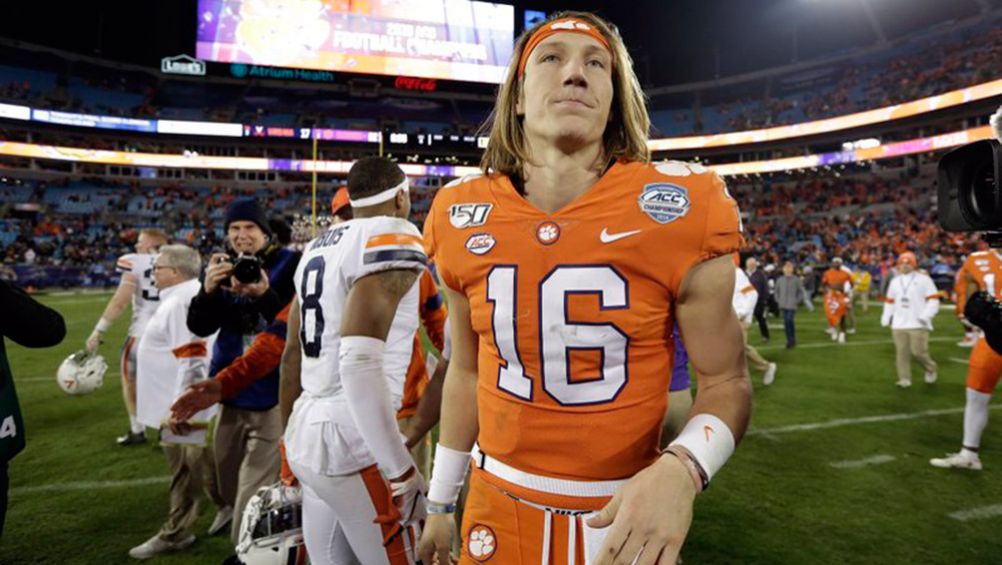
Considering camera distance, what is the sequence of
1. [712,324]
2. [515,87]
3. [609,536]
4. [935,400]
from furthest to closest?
1. [935,400]
2. [515,87]
3. [712,324]
4. [609,536]

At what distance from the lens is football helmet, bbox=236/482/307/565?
7.59 ft

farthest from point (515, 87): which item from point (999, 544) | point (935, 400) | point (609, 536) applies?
point (935, 400)

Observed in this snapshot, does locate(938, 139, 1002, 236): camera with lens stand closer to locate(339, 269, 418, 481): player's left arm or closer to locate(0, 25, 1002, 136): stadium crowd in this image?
→ locate(339, 269, 418, 481): player's left arm

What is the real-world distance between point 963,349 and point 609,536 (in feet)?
45.0

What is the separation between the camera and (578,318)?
4.70 feet

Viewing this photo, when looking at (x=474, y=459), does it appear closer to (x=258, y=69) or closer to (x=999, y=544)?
(x=999, y=544)

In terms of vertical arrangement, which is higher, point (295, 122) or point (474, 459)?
point (295, 122)

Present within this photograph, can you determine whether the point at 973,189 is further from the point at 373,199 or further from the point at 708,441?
the point at 373,199

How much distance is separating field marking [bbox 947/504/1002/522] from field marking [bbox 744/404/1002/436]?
202cm

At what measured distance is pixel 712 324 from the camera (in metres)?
1.39

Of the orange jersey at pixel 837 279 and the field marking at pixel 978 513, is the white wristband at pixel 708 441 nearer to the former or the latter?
the field marking at pixel 978 513

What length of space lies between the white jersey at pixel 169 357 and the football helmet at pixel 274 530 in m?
1.71

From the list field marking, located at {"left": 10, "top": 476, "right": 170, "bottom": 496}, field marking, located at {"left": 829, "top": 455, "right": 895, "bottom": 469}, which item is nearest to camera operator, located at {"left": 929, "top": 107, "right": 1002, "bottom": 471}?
field marking, located at {"left": 829, "top": 455, "right": 895, "bottom": 469}

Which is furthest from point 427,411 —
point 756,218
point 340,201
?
point 756,218
